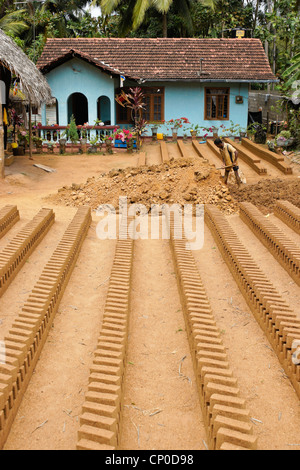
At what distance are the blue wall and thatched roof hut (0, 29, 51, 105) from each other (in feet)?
13.1

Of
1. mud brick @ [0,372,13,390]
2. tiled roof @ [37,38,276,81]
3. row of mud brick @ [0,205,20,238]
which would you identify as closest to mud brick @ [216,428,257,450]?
mud brick @ [0,372,13,390]

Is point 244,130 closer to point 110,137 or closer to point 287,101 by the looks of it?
point 287,101

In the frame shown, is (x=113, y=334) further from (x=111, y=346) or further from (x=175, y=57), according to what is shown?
(x=175, y=57)

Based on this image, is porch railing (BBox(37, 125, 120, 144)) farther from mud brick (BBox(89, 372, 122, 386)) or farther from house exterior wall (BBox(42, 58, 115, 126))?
mud brick (BBox(89, 372, 122, 386))

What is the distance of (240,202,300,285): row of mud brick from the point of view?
6.63m

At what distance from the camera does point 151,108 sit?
66.7 feet

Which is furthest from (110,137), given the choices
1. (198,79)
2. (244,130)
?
(244,130)

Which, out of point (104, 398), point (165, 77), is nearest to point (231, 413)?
point (104, 398)

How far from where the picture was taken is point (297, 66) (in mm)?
13617

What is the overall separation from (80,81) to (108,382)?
677 inches

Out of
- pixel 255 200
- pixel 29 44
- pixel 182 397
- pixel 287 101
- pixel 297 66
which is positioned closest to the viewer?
pixel 182 397

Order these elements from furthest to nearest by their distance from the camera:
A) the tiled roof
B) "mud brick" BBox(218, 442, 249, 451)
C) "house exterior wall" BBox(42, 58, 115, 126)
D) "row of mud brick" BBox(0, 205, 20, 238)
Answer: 1. the tiled roof
2. "house exterior wall" BBox(42, 58, 115, 126)
3. "row of mud brick" BBox(0, 205, 20, 238)
4. "mud brick" BBox(218, 442, 249, 451)

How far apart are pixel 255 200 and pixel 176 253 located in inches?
164

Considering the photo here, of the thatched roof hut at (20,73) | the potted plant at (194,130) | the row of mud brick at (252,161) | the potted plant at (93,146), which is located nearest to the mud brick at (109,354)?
the thatched roof hut at (20,73)
